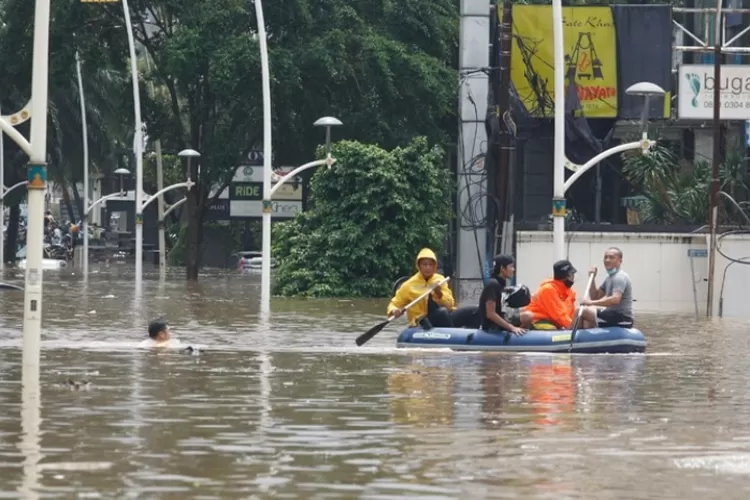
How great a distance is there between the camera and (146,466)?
11.1 metres

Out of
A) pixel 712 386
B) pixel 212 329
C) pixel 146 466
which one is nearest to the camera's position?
pixel 146 466

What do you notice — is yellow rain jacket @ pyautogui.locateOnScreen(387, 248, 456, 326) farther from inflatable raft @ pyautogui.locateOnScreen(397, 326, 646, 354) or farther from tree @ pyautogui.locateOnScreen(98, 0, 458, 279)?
tree @ pyautogui.locateOnScreen(98, 0, 458, 279)

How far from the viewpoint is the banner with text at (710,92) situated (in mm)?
37375

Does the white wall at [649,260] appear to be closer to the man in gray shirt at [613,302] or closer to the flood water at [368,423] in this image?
the flood water at [368,423]

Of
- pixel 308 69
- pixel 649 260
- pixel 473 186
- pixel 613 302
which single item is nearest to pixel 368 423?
pixel 613 302

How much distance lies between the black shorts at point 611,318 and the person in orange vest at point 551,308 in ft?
1.14

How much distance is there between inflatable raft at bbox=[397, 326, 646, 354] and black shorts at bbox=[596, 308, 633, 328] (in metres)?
0.16

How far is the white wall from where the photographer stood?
3516 centimetres

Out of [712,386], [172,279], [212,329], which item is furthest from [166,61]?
[712,386]

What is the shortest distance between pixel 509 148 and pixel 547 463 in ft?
89.0

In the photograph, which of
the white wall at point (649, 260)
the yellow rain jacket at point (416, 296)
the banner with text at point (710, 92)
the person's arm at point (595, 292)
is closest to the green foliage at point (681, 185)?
the banner with text at point (710, 92)

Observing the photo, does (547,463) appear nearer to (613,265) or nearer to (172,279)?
(613,265)

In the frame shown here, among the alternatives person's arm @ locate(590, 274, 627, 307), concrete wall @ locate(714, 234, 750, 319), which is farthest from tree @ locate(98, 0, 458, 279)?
person's arm @ locate(590, 274, 627, 307)

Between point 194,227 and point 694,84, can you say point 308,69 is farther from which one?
point 694,84
